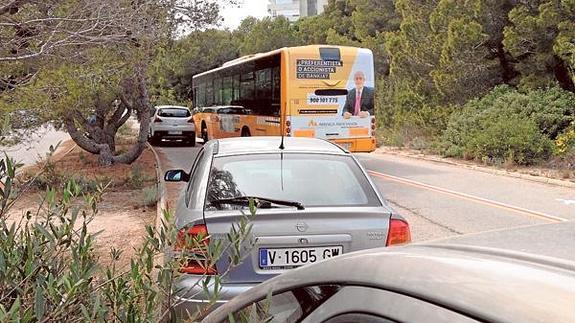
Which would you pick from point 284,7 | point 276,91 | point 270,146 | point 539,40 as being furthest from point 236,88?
point 284,7

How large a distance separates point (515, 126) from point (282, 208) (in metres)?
14.6

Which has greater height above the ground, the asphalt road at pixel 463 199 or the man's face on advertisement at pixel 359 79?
the man's face on advertisement at pixel 359 79

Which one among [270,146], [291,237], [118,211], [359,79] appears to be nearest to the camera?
[291,237]

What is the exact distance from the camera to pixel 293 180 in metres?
5.00

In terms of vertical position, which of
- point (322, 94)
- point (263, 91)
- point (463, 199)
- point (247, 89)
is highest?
point (247, 89)

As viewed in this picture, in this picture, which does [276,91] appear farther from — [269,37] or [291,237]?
[269,37]

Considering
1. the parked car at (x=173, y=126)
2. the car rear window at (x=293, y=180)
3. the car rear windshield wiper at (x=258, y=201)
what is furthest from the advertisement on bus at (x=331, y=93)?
the parked car at (x=173, y=126)

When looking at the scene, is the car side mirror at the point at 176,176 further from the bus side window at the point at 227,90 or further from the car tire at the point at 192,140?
the car tire at the point at 192,140

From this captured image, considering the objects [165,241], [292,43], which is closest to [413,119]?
[165,241]

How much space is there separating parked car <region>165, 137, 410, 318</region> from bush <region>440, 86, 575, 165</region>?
13.2 metres

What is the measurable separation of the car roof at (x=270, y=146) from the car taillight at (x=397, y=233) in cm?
103

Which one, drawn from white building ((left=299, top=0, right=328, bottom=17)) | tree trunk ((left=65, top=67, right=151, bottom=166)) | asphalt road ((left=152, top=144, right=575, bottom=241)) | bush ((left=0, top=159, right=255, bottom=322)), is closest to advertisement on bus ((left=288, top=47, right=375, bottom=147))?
asphalt road ((left=152, top=144, right=575, bottom=241))

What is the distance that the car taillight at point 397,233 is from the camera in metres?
4.54

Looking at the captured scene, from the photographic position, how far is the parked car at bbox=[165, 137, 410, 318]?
4.32 metres
